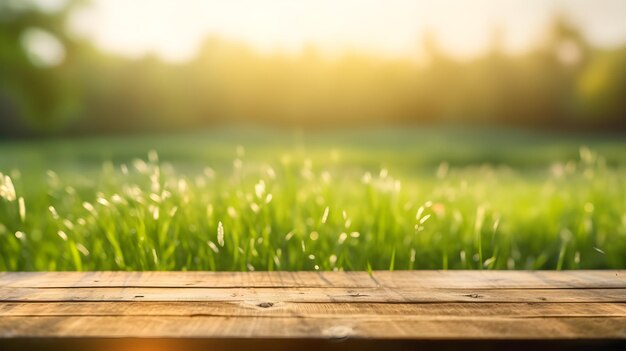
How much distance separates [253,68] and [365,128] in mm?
5558

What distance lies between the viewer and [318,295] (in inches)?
86.4

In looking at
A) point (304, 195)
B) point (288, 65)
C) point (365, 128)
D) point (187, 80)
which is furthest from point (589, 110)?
point (304, 195)

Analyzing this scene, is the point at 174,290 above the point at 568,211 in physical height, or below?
above

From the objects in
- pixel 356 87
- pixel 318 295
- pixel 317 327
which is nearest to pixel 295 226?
pixel 318 295

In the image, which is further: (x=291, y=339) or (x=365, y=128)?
(x=365, y=128)

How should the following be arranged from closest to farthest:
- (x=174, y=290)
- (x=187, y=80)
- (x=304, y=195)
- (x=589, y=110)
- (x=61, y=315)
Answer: (x=61, y=315) < (x=174, y=290) < (x=304, y=195) < (x=589, y=110) < (x=187, y=80)

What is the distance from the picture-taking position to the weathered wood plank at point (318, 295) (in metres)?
2.16

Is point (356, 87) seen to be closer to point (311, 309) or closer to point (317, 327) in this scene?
point (311, 309)

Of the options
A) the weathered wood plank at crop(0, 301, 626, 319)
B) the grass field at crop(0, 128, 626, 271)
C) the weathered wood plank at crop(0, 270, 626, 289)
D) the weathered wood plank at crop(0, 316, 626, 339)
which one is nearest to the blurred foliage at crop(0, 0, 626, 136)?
the grass field at crop(0, 128, 626, 271)

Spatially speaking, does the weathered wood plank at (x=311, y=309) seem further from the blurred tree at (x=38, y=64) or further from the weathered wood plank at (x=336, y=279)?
the blurred tree at (x=38, y=64)

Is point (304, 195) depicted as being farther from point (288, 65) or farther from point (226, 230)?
point (288, 65)

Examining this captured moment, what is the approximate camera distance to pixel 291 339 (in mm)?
1734

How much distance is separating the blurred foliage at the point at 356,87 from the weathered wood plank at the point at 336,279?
71.0 ft

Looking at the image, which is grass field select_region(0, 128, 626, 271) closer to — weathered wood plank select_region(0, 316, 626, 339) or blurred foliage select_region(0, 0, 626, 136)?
weathered wood plank select_region(0, 316, 626, 339)
